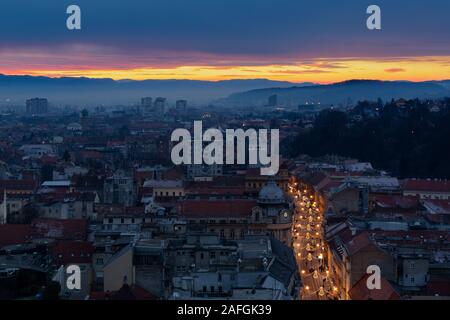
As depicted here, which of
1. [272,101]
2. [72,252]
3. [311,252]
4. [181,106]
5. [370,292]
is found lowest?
[311,252]

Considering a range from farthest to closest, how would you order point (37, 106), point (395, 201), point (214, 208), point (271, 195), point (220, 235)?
point (37, 106)
point (395, 201)
point (271, 195)
point (214, 208)
point (220, 235)

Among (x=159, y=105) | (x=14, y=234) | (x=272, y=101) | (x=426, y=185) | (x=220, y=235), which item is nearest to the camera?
(x=14, y=234)

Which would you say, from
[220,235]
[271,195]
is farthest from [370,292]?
[271,195]

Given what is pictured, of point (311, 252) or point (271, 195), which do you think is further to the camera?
point (271, 195)

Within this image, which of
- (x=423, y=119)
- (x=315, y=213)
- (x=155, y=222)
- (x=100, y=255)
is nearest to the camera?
(x=100, y=255)

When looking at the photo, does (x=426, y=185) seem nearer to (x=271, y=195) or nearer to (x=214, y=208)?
(x=271, y=195)

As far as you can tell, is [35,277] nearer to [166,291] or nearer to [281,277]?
[166,291]

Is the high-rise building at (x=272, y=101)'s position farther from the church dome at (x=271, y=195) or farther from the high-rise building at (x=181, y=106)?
the church dome at (x=271, y=195)
